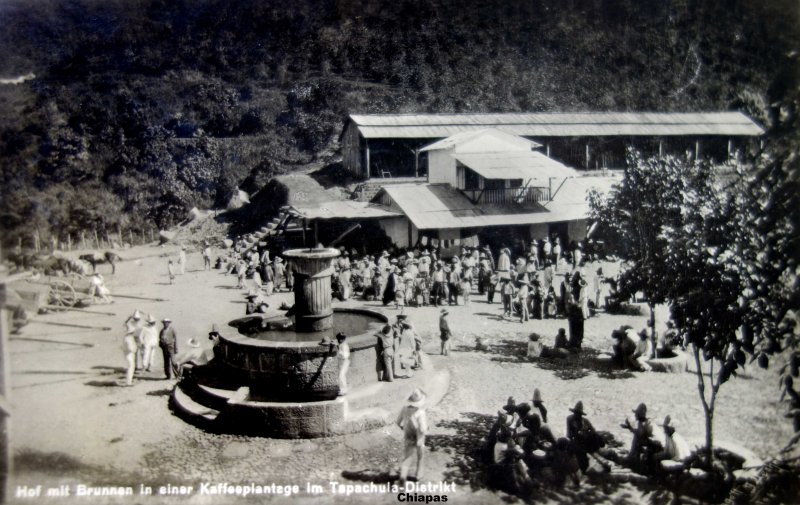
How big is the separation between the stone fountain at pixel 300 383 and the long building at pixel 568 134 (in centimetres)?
2115

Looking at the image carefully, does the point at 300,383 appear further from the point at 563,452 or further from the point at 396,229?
the point at 396,229

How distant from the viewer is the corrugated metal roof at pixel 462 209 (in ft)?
82.1

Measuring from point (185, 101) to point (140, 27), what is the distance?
1045 centimetres

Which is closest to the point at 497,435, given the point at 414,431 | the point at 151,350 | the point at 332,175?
the point at 414,431

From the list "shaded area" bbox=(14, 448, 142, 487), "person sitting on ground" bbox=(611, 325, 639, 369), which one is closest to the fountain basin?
"shaded area" bbox=(14, 448, 142, 487)

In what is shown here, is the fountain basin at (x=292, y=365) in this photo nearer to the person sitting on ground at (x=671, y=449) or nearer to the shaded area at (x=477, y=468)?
the shaded area at (x=477, y=468)

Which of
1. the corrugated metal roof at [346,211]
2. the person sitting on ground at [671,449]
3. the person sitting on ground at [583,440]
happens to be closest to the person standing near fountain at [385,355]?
the person sitting on ground at [583,440]

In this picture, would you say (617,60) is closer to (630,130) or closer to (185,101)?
(630,130)

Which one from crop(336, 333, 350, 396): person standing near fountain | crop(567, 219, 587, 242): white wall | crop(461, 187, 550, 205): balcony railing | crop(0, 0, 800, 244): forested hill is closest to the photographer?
crop(336, 333, 350, 396): person standing near fountain

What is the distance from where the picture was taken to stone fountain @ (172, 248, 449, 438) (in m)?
9.38

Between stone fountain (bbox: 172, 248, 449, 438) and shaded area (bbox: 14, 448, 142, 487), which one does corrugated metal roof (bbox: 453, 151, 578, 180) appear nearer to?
stone fountain (bbox: 172, 248, 449, 438)

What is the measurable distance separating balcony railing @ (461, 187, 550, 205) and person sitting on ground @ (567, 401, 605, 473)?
19.3m

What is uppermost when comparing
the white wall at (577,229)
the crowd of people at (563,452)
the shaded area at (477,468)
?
the white wall at (577,229)

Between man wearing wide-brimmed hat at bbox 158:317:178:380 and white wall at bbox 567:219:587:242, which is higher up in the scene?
white wall at bbox 567:219:587:242
